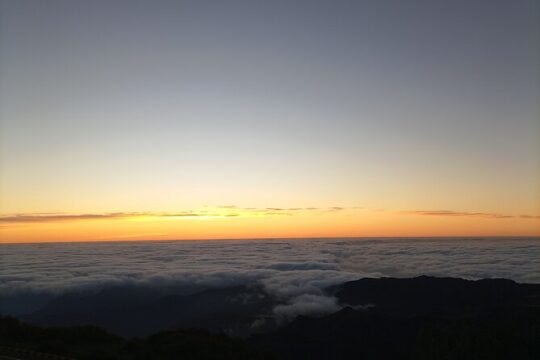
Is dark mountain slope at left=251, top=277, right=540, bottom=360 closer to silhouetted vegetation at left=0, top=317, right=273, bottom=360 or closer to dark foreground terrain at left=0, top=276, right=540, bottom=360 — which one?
dark foreground terrain at left=0, top=276, right=540, bottom=360

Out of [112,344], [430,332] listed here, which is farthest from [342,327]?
[112,344]

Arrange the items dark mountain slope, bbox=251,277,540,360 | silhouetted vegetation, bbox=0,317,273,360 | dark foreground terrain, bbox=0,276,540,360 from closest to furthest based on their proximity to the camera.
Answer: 1. silhouetted vegetation, bbox=0,317,273,360
2. dark foreground terrain, bbox=0,276,540,360
3. dark mountain slope, bbox=251,277,540,360

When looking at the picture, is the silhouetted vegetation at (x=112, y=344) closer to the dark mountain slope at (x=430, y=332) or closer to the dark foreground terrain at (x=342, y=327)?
the dark foreground terrain at (x=342, y=327)

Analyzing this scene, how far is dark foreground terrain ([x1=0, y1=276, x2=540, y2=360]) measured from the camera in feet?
123

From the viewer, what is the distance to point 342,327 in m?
90.6

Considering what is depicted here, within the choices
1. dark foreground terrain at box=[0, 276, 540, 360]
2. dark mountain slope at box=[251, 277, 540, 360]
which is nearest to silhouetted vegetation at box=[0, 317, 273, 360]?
dark foreground terrain at box=[0, 276, 540, 360]

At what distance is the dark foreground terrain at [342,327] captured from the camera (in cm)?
3741

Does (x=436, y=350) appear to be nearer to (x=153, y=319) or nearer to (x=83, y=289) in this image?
(x=153, y=319)

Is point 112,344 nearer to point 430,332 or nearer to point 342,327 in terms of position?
point 430,332

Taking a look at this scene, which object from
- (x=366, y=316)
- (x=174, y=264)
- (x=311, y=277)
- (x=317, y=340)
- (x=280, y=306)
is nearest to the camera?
(x=317, y=340)

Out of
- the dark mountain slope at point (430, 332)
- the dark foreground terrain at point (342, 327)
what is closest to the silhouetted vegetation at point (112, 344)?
the dark foreground terrain at point (342, 327)

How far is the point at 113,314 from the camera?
12188 centimetres

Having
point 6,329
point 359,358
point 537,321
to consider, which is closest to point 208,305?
point 359,358

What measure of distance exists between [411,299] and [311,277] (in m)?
37.7
